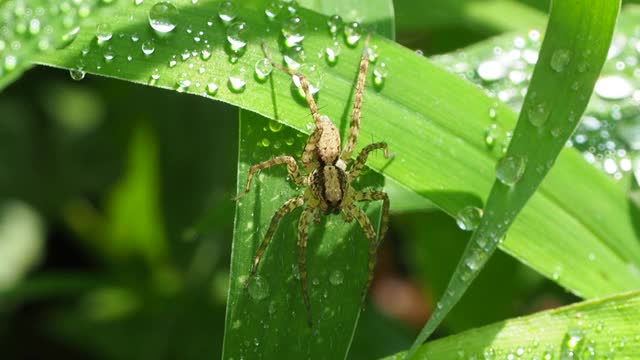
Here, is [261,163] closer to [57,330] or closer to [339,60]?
[339,60]

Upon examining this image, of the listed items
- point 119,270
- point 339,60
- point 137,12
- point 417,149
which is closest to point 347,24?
point 339,60

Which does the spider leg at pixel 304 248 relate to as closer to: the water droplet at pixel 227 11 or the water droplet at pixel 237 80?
the water droplet at pixel 237 80

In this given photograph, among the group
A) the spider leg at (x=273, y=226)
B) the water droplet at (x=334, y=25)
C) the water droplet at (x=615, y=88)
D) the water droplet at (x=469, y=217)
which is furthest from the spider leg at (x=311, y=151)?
the water droplet at (x=615, y=88)

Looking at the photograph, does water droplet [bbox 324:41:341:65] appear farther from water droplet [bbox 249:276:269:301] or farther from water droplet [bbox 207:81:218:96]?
water droplet [bbox 249:276:269:301]

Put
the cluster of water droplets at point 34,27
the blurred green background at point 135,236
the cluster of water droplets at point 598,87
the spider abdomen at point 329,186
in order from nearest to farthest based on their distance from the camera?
the cluster of water droplets at point 34,27
the spider abdomen at point 329,186
the cluster of water droplets at point 598,87
the blurred green background at point 135,236

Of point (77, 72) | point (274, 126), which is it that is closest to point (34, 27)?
point (77, 72)

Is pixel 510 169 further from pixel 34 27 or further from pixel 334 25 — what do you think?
pixel 34 27

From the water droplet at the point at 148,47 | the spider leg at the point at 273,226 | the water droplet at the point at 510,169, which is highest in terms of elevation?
the water droplet at the point at 148,47
